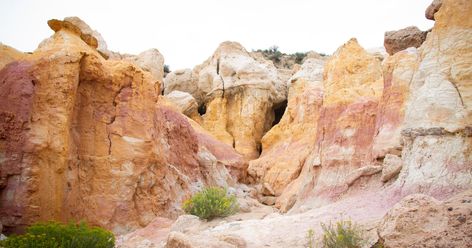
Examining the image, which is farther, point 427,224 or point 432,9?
point 432,9

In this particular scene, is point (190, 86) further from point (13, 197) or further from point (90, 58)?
point (13, 197)

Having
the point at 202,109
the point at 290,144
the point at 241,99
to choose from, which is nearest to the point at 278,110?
the point at 241,99

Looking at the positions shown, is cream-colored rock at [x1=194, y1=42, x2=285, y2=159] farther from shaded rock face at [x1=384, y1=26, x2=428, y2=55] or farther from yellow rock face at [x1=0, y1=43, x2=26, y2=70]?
yellow rock face at [x1=0, y1=43, x2=26, y2=70]

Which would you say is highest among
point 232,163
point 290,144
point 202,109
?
point 202,109

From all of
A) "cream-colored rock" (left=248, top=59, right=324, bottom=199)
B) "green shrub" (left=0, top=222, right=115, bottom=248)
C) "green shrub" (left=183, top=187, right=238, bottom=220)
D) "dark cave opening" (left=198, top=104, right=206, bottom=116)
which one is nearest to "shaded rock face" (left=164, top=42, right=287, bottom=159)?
"dark cave opening" (left=198, top=104, right=206, bottom=116)

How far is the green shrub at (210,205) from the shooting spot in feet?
36.4

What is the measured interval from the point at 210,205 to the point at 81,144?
14.9ft

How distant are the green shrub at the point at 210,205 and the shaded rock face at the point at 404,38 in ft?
26.6

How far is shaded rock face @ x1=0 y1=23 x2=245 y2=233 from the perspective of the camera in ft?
35.2

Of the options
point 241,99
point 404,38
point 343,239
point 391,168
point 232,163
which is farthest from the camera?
point 241,99

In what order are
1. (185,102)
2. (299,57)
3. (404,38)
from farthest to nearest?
(299,57)
(185,102)
(404,38)

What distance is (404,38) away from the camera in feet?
47.4

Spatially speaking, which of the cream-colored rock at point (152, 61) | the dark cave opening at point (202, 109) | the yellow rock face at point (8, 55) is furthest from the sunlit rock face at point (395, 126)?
the cream-colored rock at point (152, 61)

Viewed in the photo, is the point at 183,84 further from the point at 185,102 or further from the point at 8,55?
the point at 8,55
